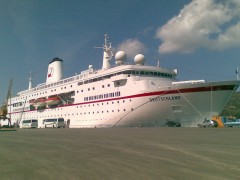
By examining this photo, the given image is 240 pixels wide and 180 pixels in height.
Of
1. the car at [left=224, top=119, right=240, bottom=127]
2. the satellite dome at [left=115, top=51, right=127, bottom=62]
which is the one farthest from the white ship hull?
the car at [left=224, top=119, right=240, bottom=127]


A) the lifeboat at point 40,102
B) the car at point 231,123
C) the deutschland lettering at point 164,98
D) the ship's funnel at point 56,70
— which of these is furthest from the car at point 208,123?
the ship's funnel at point 56,70

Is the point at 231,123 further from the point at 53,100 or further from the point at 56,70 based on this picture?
the point at 56,70

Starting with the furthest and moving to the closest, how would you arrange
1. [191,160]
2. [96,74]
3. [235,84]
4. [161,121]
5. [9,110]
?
1. [9,110]
2. [96,74]
3. [161,121]
4. [235,84]
5. [191,160]

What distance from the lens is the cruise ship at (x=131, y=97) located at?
3036cm

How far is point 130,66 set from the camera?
122ft

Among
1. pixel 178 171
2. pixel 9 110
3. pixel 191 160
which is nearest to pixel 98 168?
pixel 178 171

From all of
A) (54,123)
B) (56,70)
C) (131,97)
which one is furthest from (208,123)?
(56,70)

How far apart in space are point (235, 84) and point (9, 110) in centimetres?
6970

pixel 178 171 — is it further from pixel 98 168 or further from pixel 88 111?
pixel 88 111

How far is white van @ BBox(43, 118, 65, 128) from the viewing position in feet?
160

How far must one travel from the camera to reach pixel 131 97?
3500 cm

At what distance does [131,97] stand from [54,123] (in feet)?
77.7

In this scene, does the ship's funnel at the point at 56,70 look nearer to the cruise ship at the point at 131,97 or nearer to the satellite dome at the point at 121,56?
the cruise ship at the point at 131,97

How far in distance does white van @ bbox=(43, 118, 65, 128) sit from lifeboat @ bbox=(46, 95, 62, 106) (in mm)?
3717
